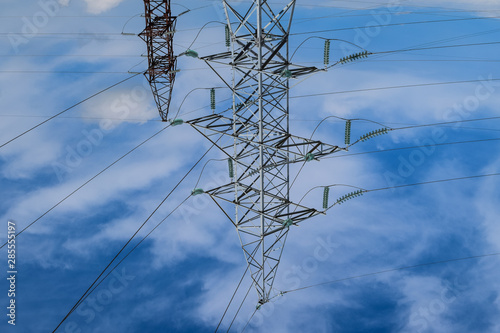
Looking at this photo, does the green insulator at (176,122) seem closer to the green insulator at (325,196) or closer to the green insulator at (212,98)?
the green insulator at (212,98)

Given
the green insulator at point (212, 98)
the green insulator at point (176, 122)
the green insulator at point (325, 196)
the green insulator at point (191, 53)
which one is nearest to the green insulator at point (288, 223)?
the green insulator at point (325, 196)

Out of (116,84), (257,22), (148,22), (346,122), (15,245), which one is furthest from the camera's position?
(148,22)

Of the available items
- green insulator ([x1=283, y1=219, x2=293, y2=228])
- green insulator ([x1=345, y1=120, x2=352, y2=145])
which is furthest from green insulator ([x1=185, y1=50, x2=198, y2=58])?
green insulator ([x1=283, y1=219, x2=293, y2=228])

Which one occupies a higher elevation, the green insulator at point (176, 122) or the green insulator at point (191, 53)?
the green insulator at point (191, 53)

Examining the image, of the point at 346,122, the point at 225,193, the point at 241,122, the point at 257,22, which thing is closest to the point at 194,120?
the point at 241,122

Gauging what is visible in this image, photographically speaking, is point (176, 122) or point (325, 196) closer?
point (176, 122)

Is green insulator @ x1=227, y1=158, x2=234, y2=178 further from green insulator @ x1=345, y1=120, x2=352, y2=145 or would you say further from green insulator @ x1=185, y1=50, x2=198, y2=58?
green insulator @ x1=345, y1=120, x2=352, y2=145

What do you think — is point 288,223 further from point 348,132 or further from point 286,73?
point 286,73

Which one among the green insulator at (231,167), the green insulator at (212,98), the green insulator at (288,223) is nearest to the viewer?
the green insulator at (288,223)

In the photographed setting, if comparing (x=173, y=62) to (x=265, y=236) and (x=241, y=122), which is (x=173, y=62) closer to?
(x=241, y=122)

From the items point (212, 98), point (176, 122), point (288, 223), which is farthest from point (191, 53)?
point (288, 223)

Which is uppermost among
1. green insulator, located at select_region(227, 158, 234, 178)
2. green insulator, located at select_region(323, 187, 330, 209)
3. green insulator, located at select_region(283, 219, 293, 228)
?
green insulator, located at select_region(227, 158, 234, 178)
